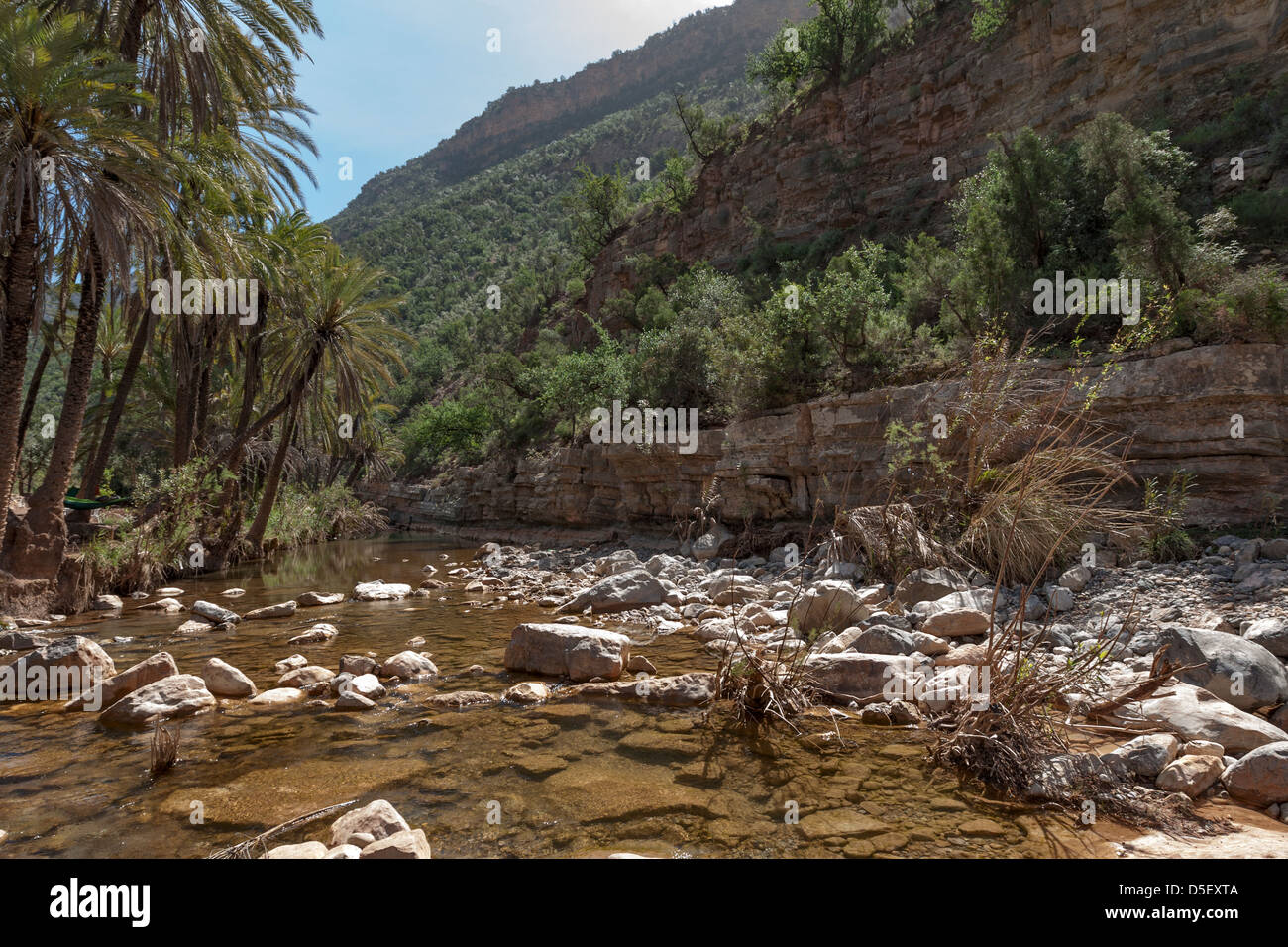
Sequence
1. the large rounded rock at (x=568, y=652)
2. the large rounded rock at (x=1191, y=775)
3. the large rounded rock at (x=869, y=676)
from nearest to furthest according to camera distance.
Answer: the large rounded rock at (x=1191, y=775) → the large rounded rock at (x=869, y=676) → the large rounded rock at (x=568, y=652)

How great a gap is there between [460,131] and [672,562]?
418ft

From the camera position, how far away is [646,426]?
1648 centimetres

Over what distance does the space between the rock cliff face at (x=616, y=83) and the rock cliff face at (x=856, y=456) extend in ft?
295

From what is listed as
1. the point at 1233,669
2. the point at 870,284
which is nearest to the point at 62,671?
the point at 1233,669

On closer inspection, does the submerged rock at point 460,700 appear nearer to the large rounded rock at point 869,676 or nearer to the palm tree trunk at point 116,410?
the large rounded rock at point 869,676

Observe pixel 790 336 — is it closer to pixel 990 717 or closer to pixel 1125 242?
pixel 1125 242

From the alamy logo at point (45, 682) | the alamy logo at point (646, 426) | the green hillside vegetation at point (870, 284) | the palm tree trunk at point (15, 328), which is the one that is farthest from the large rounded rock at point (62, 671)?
the alamy logo at point (646, 426)

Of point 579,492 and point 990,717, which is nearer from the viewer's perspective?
point 990,717

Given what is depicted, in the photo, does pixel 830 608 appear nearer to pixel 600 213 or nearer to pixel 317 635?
pixel 317 635

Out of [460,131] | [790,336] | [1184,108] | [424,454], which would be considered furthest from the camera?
[460,131]

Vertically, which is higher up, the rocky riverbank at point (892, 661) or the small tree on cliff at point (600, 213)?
the small tree on cliff at point (600, 213)

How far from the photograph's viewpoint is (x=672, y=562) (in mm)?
11312

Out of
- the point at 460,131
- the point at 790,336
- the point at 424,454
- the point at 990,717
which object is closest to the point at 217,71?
the point at 790,336
